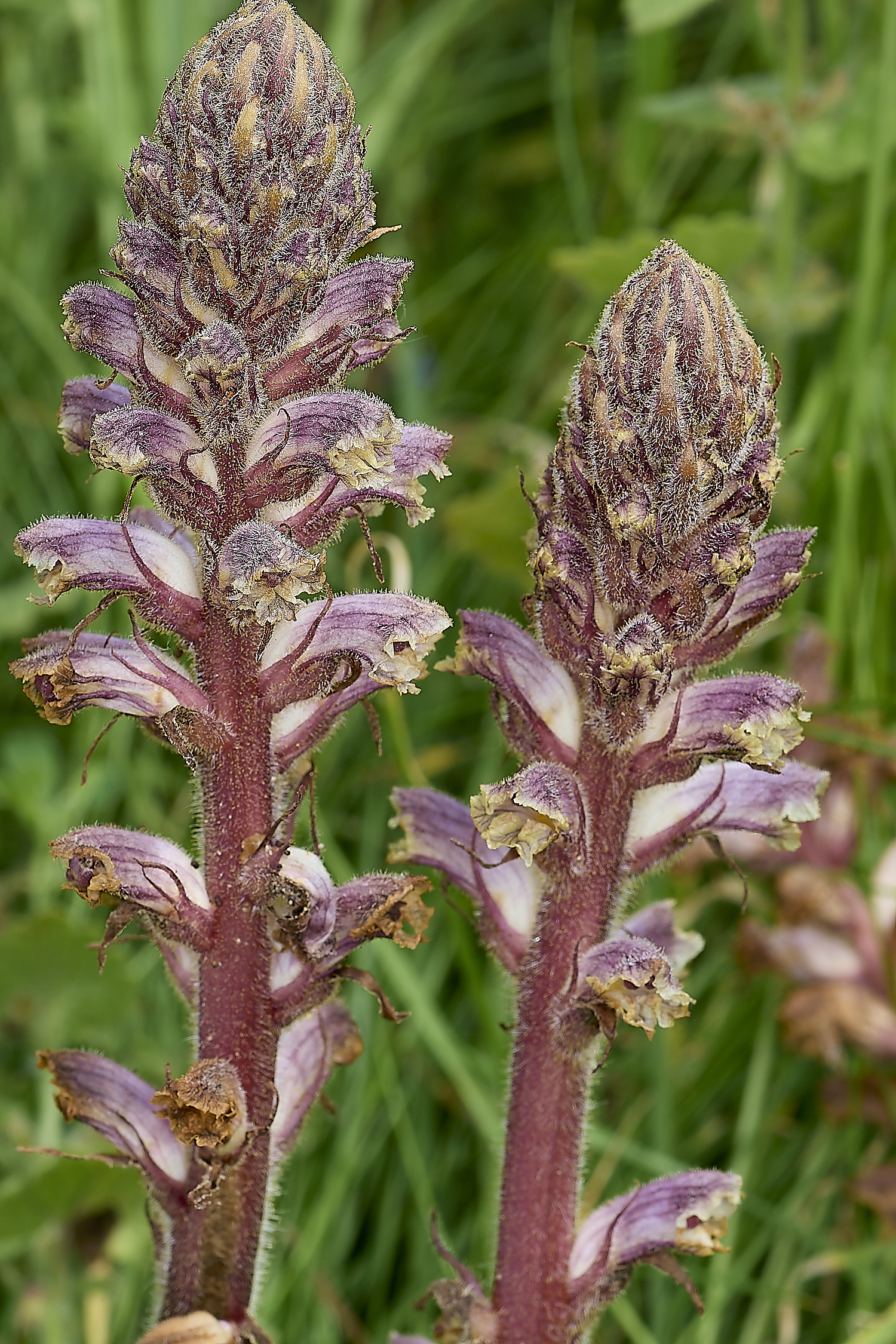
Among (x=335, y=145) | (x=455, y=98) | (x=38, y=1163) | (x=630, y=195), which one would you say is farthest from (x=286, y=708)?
(x=455, y=98)

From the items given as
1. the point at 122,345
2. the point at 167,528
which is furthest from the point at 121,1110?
the point at 122,345

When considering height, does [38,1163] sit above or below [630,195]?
below

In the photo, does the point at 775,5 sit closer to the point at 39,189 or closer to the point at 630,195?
the point at 630,195

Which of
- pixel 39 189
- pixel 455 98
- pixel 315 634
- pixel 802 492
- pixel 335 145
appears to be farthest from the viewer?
pixel 455 98

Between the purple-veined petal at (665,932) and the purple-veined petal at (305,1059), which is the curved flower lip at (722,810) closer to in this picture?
the purple-veined petal at (665,932)

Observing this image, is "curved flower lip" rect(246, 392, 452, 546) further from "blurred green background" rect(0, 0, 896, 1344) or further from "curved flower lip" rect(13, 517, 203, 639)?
"blurred green background" rect(0, 0, 896, 1344)

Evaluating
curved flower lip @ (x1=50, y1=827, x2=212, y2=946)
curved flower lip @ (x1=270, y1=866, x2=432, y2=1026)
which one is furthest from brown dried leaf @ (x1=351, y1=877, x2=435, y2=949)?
curved flower lip @ (x1=50, y1=827, x2=212, y2=946)

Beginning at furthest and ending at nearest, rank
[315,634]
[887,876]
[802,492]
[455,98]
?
[455,98] < [802,492] < [887,876] < [315,634]

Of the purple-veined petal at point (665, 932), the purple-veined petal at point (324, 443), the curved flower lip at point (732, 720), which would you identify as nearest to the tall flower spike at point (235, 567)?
the purple-veined petal at point (324, 443)
